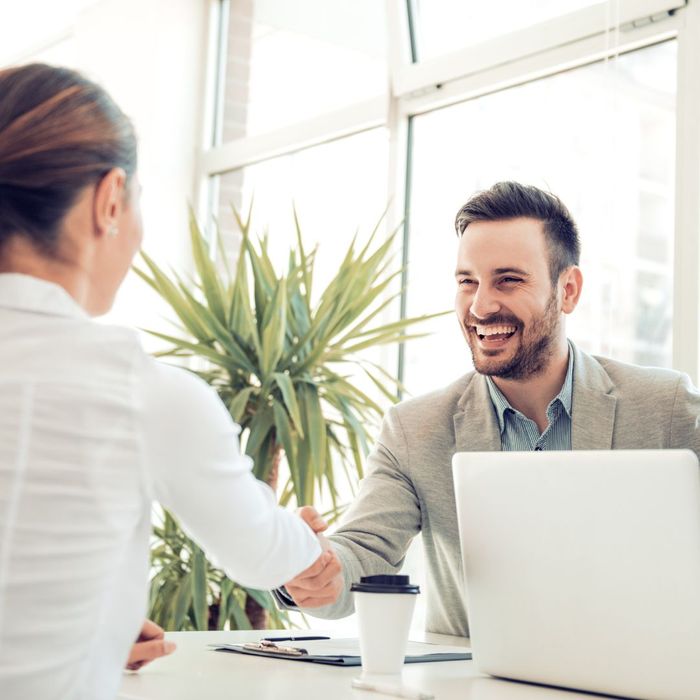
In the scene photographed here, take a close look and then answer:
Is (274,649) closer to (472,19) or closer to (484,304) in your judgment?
(484,304)

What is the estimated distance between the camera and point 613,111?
357cm

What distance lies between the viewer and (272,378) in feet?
11.9

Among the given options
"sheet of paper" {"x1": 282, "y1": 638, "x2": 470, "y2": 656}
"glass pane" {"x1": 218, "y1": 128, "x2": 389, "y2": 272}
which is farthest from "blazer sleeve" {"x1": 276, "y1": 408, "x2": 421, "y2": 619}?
"glass pane" {"x1": 218, "y1": 128, "x2": 389, "y2": 272}

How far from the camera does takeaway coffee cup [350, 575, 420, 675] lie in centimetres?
141

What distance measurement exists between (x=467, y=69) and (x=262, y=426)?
161 cm

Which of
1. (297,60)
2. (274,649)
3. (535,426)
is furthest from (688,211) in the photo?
(297,60)

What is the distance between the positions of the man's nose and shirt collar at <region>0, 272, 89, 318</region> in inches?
55.3

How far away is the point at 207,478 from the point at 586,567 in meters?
0.52

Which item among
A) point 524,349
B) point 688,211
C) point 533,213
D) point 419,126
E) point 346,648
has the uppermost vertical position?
point 419,126

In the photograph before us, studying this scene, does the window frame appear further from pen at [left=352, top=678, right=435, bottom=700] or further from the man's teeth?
pen at [left=352, top=678, right=435, bottom=700]

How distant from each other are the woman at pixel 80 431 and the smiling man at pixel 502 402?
0.94m

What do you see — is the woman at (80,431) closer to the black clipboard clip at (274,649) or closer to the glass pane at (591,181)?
the black clipboard clip at (274,649)

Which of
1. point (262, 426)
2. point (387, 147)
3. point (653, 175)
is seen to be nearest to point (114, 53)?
point (387, 147)

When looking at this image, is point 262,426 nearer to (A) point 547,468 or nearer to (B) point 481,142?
(B) point 481,142
